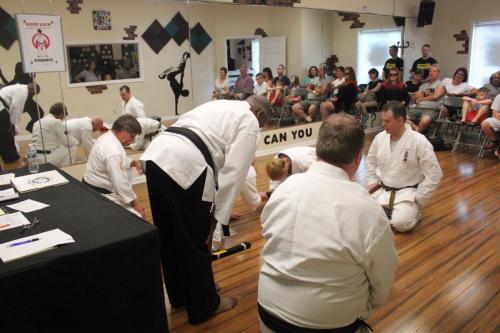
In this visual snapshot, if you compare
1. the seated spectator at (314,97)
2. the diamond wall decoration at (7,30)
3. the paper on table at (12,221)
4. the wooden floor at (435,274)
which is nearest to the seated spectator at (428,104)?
the seated spectator at (314,97)

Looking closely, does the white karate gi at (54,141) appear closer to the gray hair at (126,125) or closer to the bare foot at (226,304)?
the gray hair at (126,125)

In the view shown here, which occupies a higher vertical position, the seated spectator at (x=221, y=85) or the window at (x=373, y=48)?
the window at (x=373, y=48)

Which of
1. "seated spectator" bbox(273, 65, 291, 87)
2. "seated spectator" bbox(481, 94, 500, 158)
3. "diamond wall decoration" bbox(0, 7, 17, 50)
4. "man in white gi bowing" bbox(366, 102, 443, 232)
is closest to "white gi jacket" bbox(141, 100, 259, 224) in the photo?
"man in white gi bowing" bbox(366, 102, 443, 232)

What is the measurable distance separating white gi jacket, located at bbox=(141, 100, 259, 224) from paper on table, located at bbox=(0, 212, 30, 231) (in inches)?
25.3

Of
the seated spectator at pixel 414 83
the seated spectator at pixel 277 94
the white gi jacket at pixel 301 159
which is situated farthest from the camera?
the seated spectator at pixel 414 83

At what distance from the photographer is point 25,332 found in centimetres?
149

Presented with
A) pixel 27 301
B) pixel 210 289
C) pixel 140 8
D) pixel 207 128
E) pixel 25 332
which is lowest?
pixel 210 289

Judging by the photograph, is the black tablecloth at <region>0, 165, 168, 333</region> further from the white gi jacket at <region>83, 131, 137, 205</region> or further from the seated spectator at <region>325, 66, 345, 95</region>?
the seated spectator at <region>325, 66, 345, 95</region>

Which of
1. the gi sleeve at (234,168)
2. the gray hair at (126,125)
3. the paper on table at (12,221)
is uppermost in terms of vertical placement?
the gray hair at (126,125)

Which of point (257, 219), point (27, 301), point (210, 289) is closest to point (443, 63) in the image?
point (257, 219)

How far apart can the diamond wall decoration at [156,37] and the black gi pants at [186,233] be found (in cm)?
382

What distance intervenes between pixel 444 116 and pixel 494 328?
5702 mm

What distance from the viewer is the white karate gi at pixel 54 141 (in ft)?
15.3

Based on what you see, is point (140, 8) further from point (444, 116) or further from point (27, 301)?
point (444, 116)
